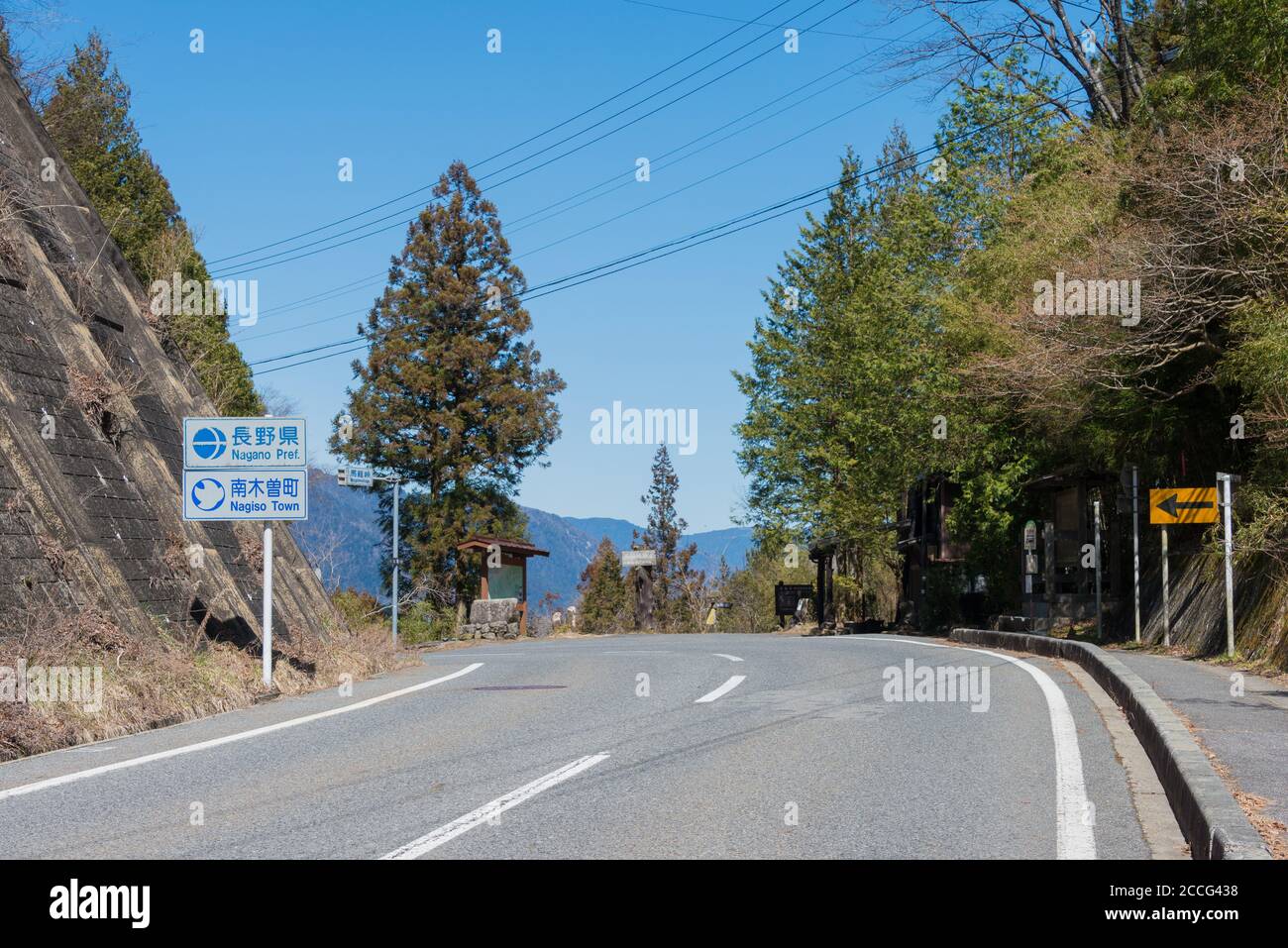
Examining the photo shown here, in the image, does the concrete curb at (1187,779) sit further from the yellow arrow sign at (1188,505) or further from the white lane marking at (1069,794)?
the yellow arrow sign at (1188,505)

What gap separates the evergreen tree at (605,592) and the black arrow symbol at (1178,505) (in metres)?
62.9

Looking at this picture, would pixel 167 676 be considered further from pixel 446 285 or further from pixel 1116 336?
pixel 446 285

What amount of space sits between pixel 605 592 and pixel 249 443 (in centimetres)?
7398

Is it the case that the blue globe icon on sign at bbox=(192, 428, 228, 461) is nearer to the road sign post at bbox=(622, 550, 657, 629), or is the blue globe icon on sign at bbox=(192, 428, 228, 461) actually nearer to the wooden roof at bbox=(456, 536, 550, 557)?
the wooden roof at bbox=(456, 536, 550, 557)

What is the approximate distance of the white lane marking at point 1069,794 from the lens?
6.20m

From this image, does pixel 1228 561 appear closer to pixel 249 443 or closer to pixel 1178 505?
pixel 1178 505

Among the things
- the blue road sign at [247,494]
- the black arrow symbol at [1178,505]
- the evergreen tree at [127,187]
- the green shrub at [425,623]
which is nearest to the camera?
the blue road sign at [247,494]

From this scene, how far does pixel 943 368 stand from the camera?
3497cm

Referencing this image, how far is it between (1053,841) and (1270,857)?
4.18 feet

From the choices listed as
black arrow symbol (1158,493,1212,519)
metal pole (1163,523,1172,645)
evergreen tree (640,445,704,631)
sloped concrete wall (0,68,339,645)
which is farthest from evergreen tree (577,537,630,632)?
black arrow symbol (1158,493,1212,519)

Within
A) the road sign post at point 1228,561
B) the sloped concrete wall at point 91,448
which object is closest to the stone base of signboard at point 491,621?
the sloped concrete wall at point 91,448

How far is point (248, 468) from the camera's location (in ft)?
48.6

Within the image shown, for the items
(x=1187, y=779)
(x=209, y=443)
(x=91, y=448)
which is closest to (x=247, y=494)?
(x=209, y=443)
